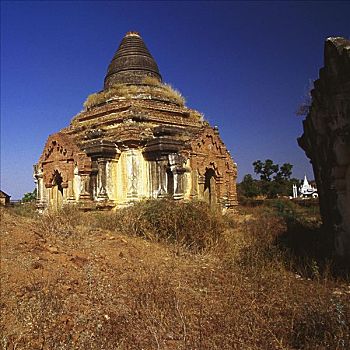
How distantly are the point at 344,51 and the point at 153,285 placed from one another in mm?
4763

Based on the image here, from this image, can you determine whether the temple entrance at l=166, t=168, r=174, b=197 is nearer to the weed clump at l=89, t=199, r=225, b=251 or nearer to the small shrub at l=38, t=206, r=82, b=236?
the weed clump at l=89, t=199, r=225, b=251

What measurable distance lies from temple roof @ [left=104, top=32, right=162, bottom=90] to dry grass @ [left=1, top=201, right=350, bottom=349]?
797cm

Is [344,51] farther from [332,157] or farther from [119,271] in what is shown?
[119,271]

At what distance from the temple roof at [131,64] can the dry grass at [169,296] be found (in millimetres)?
7974

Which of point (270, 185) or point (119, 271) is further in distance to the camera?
point (270, 185)

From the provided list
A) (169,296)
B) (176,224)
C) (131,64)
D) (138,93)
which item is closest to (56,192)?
(138,93)

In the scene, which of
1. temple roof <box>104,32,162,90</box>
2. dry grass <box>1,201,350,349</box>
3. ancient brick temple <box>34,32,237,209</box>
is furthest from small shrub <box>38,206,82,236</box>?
temple roof <box>104,32,162,90</box>

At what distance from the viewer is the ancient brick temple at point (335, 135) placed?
6.57m

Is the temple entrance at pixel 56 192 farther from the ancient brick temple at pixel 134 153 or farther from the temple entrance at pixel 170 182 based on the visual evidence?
the temple entrance at pixel 170 182

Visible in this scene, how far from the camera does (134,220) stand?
950 centimetres

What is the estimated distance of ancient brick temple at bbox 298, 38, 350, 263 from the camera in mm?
6574

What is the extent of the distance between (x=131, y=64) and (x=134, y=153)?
465cm

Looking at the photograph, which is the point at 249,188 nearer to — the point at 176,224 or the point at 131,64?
the point at 131,64

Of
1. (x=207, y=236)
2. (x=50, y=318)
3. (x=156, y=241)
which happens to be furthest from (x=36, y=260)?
(x=207, y=236)
